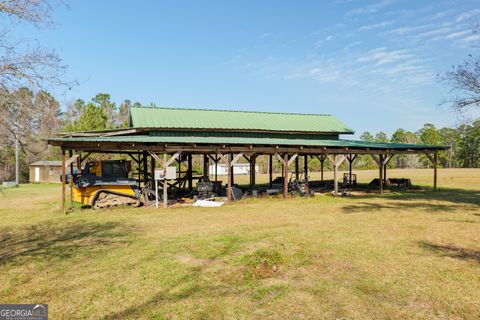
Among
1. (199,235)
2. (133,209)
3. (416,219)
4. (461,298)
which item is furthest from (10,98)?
(416,219)

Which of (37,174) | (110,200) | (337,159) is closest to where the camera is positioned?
(110,200)

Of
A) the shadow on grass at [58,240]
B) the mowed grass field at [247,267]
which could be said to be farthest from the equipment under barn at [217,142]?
the mowed grass field at [247,267]

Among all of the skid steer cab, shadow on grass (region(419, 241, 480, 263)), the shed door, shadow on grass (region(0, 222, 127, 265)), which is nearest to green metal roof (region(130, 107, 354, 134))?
the skid steer cab

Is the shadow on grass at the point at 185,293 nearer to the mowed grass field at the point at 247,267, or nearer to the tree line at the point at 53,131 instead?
the mowed grass field at the point at 247,267

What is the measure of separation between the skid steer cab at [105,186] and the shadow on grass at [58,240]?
368 centimetres

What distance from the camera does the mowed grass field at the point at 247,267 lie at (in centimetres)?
520

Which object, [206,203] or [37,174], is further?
[37,174]

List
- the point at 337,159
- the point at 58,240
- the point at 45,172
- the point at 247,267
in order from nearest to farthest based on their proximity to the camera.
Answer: the point at 247,267 → the point at 58,240 → the point at 337,159 → the point at 45,172

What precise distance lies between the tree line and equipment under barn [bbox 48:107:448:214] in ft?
8.43

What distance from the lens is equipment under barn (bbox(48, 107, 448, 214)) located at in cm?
1659

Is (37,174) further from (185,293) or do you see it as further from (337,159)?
(185,293)

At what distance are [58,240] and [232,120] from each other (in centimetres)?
1552

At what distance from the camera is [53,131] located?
A: 25.1 feet

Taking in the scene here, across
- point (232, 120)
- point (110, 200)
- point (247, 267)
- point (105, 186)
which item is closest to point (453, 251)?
point (247, 267)
